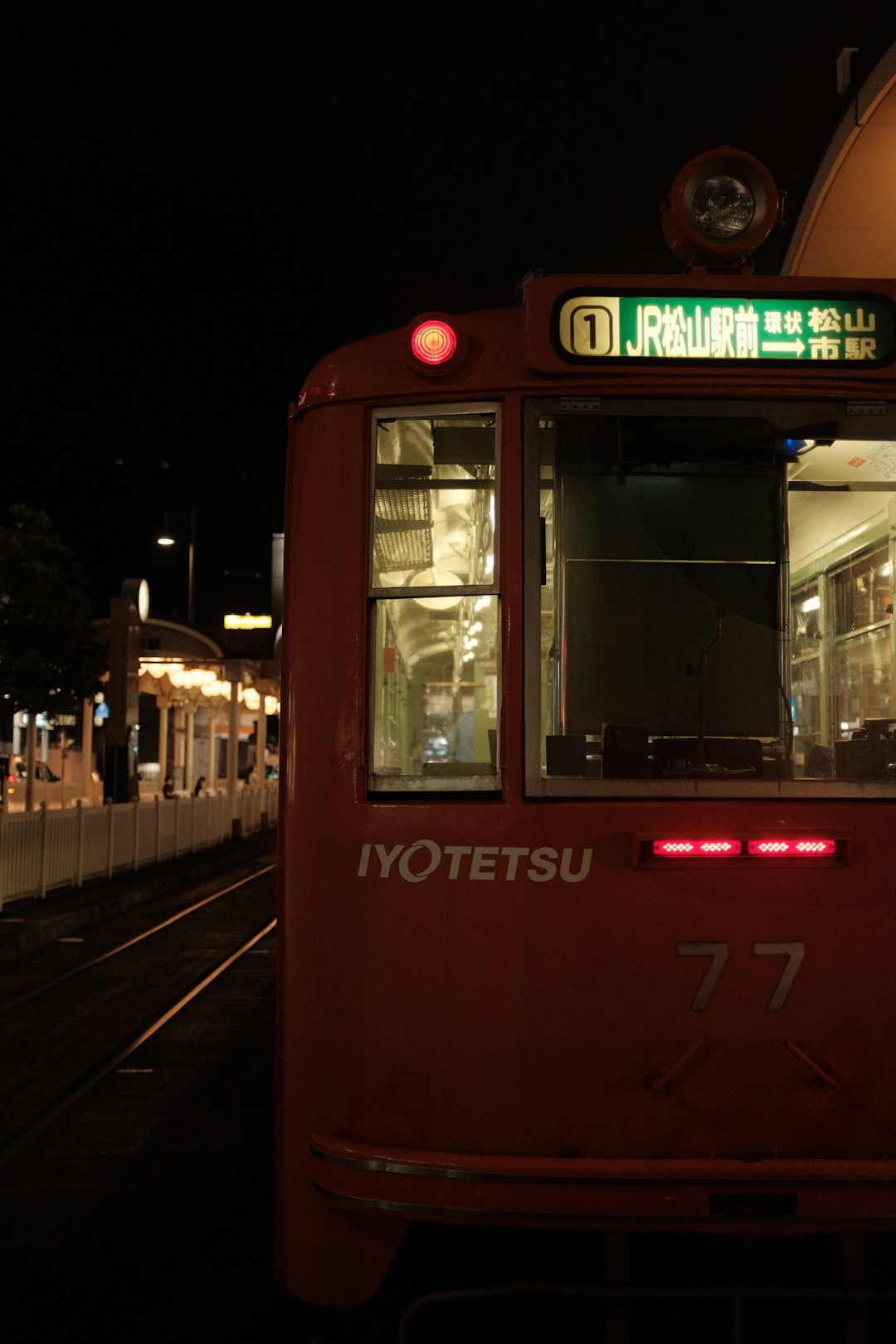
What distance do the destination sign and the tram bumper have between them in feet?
6.98

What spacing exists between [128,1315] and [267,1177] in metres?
1.49

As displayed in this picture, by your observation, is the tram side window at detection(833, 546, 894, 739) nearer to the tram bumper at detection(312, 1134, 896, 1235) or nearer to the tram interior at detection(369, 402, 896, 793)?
the tram interior at detection(369, 402, 896, 793)

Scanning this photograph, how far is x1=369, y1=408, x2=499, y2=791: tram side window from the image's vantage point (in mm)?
3281

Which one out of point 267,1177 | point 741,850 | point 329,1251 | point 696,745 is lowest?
point 267,1177

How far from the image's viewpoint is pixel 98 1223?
482cm

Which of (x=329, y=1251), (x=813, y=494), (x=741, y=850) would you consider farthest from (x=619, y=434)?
(x=329, y=1251)

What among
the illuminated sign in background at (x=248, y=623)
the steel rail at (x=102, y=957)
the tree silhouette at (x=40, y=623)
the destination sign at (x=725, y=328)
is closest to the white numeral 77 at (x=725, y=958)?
the destination sign at (x=725, y=328)

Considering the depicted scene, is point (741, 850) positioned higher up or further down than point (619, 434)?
further down

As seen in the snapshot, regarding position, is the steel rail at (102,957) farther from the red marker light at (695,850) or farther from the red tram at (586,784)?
the red marker light at (695,850)

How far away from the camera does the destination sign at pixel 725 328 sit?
3.34 metres

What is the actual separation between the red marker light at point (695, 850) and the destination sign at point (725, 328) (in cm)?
133

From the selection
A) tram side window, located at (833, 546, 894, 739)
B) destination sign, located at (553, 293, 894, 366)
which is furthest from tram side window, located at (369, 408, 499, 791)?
tram side window, located at (833, 546, 894, 739)

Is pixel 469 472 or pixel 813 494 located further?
pixel 813 494

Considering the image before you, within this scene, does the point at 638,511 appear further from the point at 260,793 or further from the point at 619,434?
the point at 260,793
